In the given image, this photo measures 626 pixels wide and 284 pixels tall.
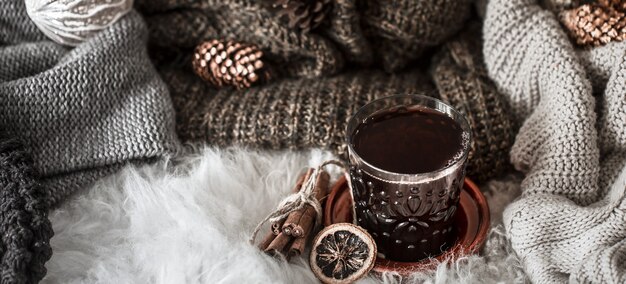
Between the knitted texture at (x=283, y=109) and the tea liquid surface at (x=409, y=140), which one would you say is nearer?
the tea liquid surface at (x=409, y=140)

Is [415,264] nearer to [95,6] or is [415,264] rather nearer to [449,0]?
[449,0]

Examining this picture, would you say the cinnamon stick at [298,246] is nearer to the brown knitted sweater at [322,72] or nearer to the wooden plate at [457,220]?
the wooden plate at [457,220]

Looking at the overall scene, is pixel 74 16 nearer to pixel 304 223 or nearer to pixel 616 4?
pixel 304 223

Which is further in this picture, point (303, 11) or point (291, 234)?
point (303, 11)

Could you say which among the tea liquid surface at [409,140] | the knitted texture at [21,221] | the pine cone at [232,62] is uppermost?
the tea liquid surface at [409,140]

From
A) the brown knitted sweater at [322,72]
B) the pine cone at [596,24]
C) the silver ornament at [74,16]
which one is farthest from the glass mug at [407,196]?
the silver ornament at [74,16]

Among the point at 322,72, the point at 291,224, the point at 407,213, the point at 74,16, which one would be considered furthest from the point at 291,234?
the point at 74,16

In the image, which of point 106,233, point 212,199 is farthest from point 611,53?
point 106,233
